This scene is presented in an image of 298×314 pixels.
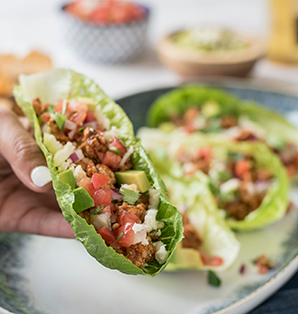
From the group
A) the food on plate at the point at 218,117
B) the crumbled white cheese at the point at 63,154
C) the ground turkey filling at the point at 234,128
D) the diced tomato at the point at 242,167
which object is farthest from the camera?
the food on plate at the point at 218,117

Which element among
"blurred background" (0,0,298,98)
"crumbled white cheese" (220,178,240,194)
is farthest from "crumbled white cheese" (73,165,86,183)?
"blurred background" (0,0,298,98)

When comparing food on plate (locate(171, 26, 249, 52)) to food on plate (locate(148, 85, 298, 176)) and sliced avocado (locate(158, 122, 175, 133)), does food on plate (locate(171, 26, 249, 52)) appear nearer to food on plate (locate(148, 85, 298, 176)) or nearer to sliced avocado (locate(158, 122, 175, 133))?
food on plate (locate(148, 85, 298, 176))

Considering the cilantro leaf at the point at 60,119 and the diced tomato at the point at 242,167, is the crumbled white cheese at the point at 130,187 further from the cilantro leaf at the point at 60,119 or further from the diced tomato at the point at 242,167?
the diced tomato at the point at 242,167

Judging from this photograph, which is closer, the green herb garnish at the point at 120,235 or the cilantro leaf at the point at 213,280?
the green herb garnish at the point at 120,235

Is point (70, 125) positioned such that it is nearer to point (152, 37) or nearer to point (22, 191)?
point (22, 191)

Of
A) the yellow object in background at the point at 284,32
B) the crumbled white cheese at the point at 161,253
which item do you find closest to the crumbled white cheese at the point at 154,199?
the crumbled white cheese at the point at 161,253

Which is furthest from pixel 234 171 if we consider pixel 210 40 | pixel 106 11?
pixel 106 11
